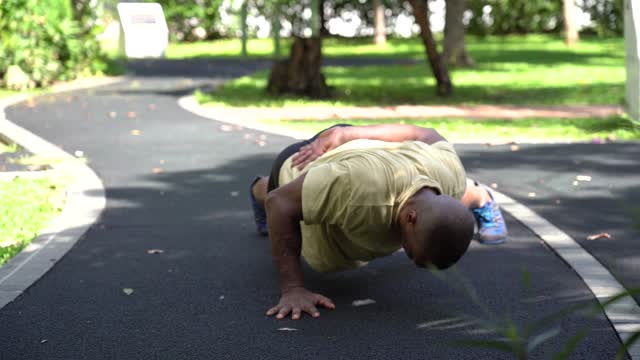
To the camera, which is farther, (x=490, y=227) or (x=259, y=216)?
(x=259, y=216)

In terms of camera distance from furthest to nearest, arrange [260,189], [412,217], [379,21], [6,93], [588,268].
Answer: [379,21], [6,93], [260,189], [588,268], [412,217]

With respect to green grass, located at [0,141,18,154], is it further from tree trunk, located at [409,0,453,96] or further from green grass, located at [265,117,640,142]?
tree trunk, located at [409,0,453,96]

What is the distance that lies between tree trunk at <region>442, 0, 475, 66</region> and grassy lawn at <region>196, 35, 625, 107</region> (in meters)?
0.57

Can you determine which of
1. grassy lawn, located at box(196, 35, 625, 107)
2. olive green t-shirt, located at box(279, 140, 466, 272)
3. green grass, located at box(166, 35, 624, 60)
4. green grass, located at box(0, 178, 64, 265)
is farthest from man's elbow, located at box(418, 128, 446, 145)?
green grass, located at box(166, 35, 624, 60)

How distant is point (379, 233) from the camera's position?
15.3ft

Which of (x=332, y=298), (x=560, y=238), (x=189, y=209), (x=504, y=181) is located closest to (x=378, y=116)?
(x=504, y=181)

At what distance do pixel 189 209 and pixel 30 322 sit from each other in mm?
3041

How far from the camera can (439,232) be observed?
414cm

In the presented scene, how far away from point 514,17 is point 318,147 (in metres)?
39.3

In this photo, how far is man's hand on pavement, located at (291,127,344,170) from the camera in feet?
16.6

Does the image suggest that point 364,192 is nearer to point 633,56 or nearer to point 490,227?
point 490,227

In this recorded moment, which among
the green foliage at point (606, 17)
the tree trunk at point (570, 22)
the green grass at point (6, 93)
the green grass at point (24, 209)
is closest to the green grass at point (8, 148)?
the green grass at point (24, 209)

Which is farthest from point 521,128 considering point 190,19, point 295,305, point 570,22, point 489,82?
point 190,19

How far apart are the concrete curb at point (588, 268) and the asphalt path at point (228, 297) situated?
64 millimetres
